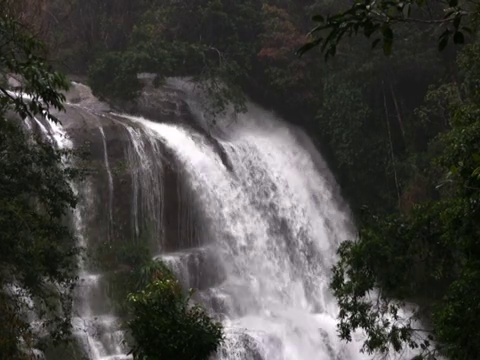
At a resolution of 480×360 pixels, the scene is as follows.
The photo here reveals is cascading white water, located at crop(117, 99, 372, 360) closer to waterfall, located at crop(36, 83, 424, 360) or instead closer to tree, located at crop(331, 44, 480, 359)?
waterfall, located at crop(36, 83, 424, 360)

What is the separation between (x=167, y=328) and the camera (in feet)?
30.0

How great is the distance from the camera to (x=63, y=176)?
9.91 meters

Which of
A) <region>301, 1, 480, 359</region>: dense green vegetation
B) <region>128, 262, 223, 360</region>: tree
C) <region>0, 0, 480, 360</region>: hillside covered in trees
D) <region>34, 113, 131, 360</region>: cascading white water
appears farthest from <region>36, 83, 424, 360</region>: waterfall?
<region>128, 262, 223, 360</region>: tree

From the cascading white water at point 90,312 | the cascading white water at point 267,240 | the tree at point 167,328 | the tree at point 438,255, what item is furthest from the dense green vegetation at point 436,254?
the cascading white water at point 90,312

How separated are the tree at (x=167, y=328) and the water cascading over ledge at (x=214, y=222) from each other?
3389mm

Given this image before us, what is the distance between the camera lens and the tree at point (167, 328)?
9117 mm

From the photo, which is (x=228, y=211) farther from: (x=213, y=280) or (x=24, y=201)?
(x=24, y=201)

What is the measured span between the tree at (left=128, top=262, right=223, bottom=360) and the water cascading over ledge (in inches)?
133

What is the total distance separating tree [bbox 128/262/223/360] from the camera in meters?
9.12

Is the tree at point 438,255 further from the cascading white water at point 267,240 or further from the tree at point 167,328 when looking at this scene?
the cascading white water at point 267,240

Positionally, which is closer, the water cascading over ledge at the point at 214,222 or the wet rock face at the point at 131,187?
the water cascading over ledge at the point at 214,222

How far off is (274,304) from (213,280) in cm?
169

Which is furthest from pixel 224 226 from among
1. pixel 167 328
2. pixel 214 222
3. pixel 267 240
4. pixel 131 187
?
pixel 167 328

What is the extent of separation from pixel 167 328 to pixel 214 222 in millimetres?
8176
